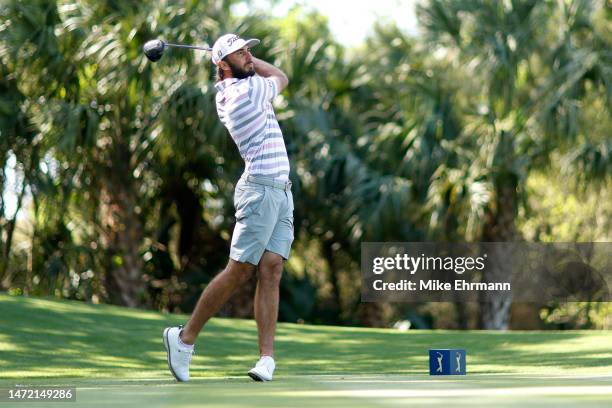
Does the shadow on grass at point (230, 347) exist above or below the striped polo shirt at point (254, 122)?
below

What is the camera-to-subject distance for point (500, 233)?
55.0 feet

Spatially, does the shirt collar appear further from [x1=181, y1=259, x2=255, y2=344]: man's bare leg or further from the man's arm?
[x1=181, y1=259, x2=255, y2=344]: man's bare leg

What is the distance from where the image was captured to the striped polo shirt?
210 inches

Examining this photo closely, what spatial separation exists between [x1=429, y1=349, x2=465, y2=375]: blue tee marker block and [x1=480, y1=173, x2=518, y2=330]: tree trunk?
10.9 m

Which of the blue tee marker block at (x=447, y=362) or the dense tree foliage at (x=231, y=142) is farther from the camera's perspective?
the dense tree foliage at (x=231, y=142)

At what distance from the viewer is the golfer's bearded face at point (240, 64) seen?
540 centimetres

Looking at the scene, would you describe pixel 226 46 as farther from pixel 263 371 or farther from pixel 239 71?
pixel 263 371

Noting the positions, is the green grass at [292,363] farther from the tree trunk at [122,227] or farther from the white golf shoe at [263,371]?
the tree trunk at [122,227]

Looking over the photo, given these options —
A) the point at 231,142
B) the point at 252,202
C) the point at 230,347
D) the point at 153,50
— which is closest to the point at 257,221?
the point at 252,202

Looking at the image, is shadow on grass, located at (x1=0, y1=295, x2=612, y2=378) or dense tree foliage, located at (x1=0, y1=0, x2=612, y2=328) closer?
shadow on grass, located at (x1=0, y1=295, x2=612, y2=378)

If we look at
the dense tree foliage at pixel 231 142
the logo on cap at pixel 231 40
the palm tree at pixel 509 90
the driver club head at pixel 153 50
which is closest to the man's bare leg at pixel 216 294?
the logo on cap at pixel 231 40

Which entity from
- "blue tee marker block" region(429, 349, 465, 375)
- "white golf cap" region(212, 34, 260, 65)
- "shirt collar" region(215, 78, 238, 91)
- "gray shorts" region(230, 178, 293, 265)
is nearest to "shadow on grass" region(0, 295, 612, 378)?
"blue tee marker block" region(429, 349, 465, 375)

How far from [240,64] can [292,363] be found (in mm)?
2368

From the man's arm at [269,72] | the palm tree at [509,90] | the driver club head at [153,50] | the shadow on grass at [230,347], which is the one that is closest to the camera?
the man's arm at [269,72]
